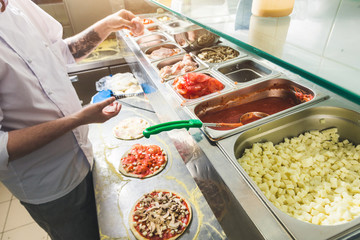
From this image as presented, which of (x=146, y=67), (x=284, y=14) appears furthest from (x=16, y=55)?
(x=284, y=14)

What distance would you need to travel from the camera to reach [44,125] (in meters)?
1.33

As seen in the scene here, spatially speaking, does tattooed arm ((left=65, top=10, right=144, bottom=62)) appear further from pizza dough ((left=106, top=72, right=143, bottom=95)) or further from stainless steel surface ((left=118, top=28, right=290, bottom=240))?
pizza dough ((left=106, top=72, right=143, bottom=95))

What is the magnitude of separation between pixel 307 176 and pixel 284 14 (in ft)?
3.36

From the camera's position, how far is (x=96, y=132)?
8.92 ft

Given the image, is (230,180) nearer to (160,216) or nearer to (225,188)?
(225,188)

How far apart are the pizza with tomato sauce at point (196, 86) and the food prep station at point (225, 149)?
0.07 meters

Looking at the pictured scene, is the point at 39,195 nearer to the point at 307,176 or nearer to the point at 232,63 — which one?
the point at 307,176

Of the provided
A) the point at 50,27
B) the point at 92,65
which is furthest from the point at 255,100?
the point at 92,65

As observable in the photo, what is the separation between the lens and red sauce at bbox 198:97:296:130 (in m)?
1.75

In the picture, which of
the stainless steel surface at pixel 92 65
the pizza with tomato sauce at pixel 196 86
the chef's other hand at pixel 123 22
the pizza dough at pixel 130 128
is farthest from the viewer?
the stainless steel surface at pixel 92 65

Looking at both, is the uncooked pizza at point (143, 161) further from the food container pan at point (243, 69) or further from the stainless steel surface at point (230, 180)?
the food container pan at point (243, 69)

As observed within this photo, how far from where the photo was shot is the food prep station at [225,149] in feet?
3.21

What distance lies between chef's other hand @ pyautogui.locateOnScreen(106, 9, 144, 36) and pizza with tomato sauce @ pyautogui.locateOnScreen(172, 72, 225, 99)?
85 centimetres

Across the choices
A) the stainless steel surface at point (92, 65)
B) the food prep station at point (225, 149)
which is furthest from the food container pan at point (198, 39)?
the stainless steel surface at point (92, 65)
